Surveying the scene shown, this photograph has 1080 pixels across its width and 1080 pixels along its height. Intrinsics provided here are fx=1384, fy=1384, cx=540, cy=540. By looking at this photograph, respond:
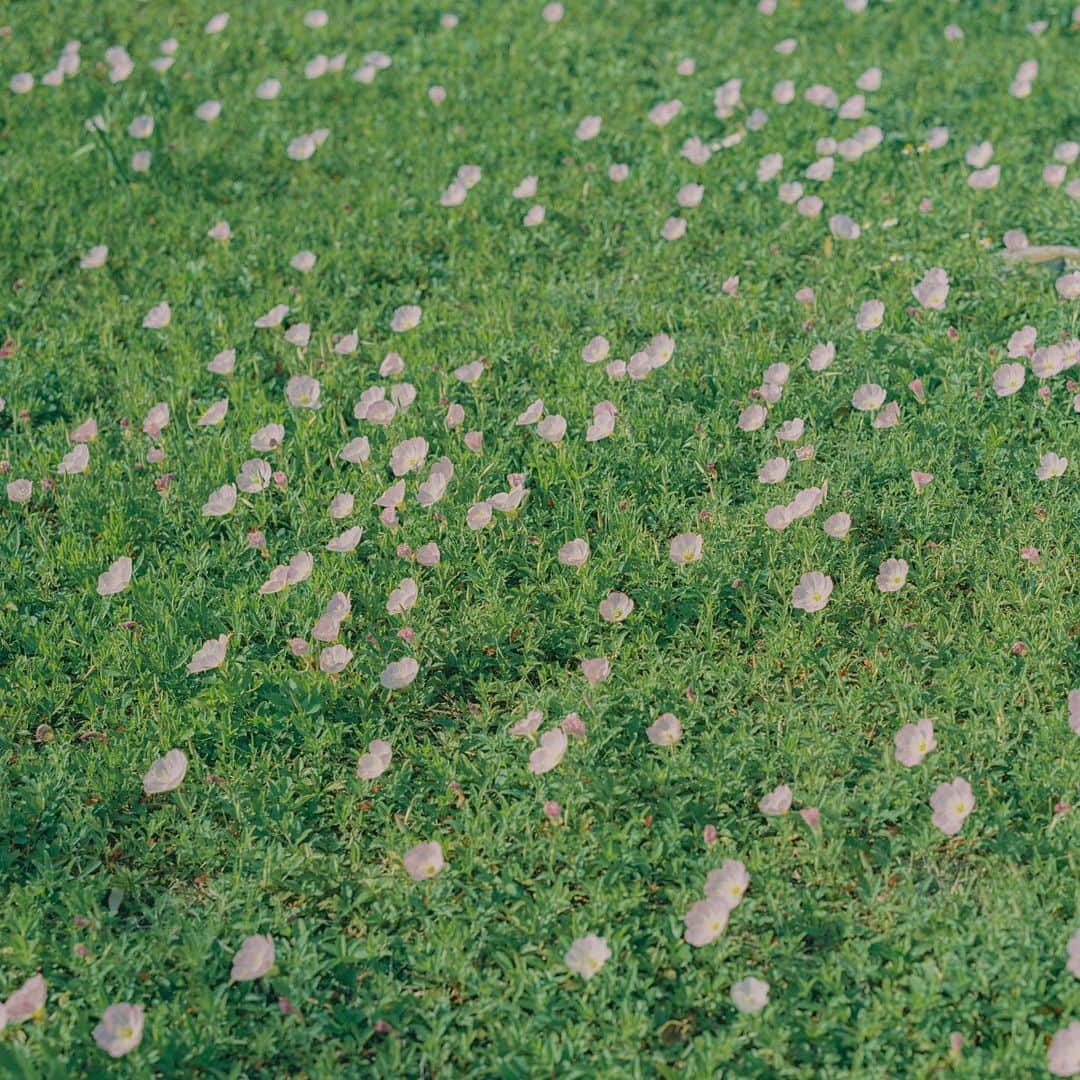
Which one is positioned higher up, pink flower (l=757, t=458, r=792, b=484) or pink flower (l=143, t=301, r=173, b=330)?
pink flower (l=143, t=301, r=173, b=330)

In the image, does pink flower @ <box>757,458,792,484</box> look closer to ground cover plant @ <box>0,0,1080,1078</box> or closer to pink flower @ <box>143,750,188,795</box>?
ground cover plant @ <box>0,0,1080,1078</box>

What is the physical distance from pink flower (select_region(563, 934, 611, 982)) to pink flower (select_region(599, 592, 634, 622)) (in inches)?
33.5

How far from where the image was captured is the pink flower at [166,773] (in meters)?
2.82

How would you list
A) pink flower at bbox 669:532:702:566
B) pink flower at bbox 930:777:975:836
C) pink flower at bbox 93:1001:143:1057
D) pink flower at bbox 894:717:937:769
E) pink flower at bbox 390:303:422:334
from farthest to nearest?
pink flower at bbox 390:303:422:334, pink flower at bbox 669:532:702:566, pink flower at bbox 894:717:937:769, pink flower at bbox 930:777:975:836, pink flower at bbox 93:1001:143:1057

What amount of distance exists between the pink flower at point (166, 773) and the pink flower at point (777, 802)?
117 cm

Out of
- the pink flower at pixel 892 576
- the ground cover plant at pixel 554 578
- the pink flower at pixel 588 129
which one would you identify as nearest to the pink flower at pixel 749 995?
the ground cover plant at pixel 554 578

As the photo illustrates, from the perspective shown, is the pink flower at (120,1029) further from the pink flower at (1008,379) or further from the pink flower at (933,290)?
the pink flower at (933,290)

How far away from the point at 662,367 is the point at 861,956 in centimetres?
189

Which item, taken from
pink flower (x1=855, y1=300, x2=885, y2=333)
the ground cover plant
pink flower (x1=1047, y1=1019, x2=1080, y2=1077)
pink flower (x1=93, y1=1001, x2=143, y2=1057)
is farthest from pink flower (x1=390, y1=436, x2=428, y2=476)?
pink flower (x1=1047, y1=1019, x2=1080, y2=1077)

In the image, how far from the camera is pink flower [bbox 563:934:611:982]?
2.45m

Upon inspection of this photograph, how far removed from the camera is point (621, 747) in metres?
2.90

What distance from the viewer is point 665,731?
2.83 m

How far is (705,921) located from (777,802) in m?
0.30

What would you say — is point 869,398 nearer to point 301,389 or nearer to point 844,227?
point 844,227
